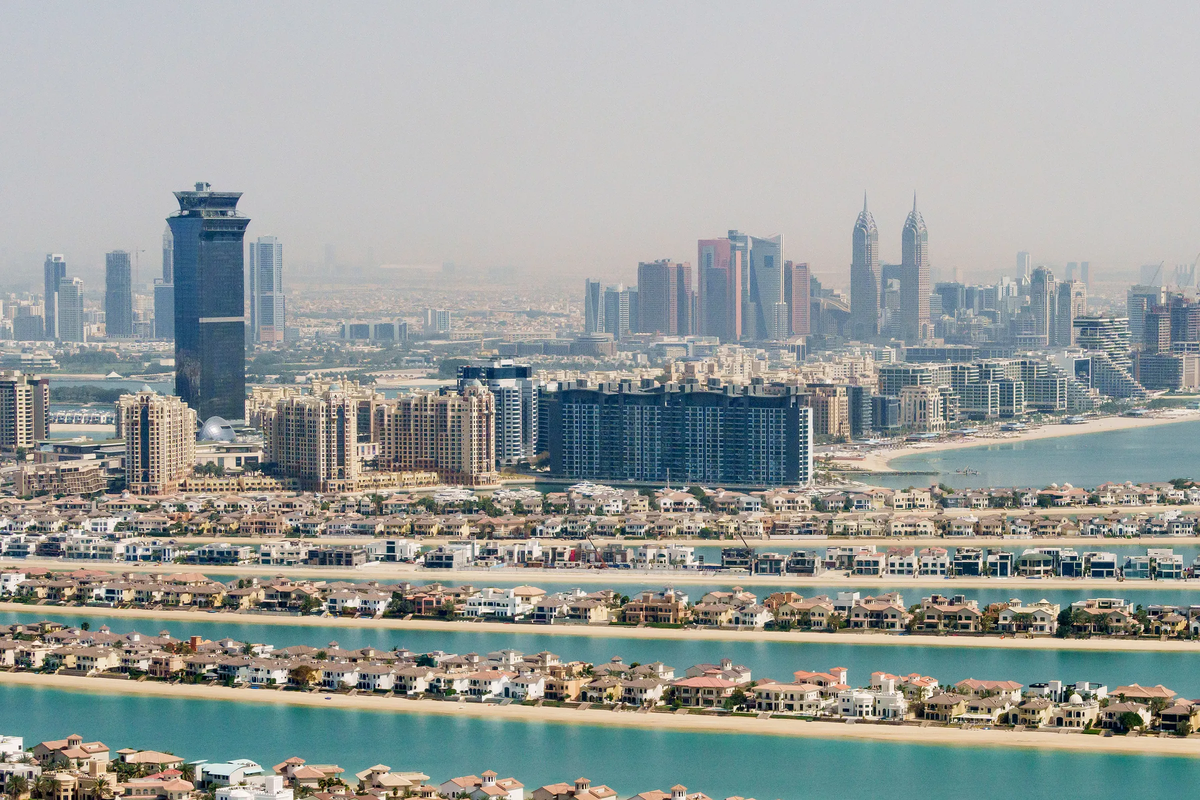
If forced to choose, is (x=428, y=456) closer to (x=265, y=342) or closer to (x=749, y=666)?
(x=749, y=666)

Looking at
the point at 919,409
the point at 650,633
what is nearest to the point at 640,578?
the point at 650,633

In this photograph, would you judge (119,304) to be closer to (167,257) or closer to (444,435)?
(167,257)

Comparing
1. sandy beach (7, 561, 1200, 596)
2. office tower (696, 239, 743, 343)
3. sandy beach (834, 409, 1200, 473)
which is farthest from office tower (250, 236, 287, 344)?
sandy beach (7, 561, 1200, 596)

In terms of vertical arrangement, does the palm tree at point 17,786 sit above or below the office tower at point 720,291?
below

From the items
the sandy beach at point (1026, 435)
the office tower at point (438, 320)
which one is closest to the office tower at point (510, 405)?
the sandy beach at point (1026, 435)

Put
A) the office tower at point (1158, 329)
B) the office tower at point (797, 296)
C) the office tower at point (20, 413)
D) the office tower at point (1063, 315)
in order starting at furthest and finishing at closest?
the office tower at point (797, 296)
the office tower at point (1063, 315)
the office tower at point (1158, 329)
the office tower at point (20, 413)

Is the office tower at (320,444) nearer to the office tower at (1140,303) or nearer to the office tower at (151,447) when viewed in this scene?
the office tower at (151,447)
